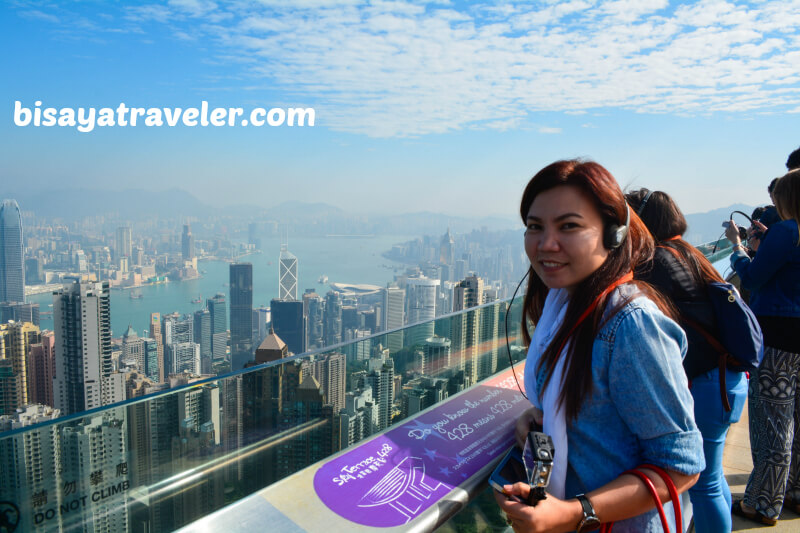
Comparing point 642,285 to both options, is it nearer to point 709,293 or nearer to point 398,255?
point 709,293

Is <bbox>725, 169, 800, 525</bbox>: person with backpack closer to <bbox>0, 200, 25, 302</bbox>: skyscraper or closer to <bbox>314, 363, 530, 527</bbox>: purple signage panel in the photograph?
<bbox>314, 363, 530, 527</bbox>: purple signage panel

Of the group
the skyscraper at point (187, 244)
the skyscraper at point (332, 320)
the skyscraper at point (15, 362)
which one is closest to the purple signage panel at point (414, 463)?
the skyscraper at point (15, 362)

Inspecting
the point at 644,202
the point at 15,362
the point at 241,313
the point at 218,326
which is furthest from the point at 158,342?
the point at 644,202

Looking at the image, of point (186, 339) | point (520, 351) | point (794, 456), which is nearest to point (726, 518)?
point (794, 456)

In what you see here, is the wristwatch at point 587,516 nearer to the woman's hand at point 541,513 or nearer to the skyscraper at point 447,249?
the woman's hand at point 541,513

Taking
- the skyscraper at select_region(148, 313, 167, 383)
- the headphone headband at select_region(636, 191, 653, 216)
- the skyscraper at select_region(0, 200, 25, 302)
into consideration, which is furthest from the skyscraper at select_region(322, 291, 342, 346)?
the headphone headband at select_region(636, 191, 653, 216)
